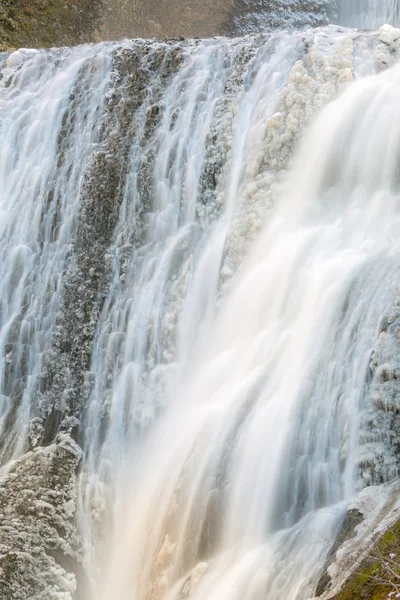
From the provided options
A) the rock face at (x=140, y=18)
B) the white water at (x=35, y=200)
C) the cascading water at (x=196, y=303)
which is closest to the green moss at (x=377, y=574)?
the cascading water at (x=196, y=303)

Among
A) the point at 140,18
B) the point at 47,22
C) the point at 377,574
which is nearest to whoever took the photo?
the point at 377,574

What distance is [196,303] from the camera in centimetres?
826

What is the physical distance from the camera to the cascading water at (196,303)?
6000 millimetres

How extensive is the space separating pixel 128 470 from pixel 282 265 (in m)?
2.49

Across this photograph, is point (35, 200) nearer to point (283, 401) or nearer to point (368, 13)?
point (283, 401)

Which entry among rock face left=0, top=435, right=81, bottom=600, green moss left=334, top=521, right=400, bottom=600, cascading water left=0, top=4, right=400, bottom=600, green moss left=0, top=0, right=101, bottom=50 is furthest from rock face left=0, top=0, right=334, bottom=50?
green moss left=334, top=521, right=400, bottom=600

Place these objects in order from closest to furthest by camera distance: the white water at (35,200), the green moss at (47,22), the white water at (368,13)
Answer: the white water at (35,200)
the green moss at (47,22)
the white water at (368,13)

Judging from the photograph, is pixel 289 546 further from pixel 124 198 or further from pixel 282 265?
pixel 124 198

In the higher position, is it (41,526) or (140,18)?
(140,18)

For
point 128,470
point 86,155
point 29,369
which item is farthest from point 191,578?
point 86,155

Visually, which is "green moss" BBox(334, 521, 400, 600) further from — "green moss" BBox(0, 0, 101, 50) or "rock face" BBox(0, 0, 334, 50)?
"rock face" BBox(0, 0, 334, 50)

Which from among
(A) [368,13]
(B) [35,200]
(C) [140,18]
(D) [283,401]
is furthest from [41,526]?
(A) [368,13]

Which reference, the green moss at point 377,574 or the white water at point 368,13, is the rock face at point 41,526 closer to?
the green moss at point 377,574

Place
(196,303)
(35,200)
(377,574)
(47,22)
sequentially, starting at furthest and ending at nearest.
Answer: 1. (47,22)
2. (35,200)
3. (196,303)
4. (377,574)
